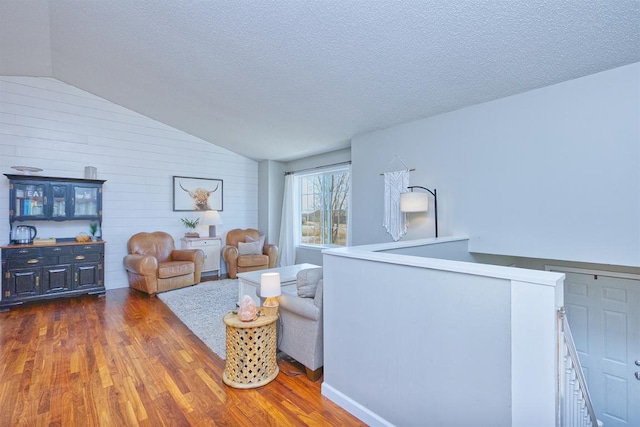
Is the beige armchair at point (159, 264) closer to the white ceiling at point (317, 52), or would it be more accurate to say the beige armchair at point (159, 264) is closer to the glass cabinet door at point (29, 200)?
the glass cabinet door at point (29, 200)

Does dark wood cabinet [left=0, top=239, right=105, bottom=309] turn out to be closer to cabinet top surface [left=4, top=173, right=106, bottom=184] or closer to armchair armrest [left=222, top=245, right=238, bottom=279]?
cabinet top surface [left=4, top=173, right=106, bottom=184]

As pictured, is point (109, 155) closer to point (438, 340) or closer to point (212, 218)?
point (212, 218)

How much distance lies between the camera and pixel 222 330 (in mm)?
3213

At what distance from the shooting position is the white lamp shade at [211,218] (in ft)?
18.5

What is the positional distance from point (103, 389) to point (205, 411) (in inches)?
32.3

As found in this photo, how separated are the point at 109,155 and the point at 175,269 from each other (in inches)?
86.3

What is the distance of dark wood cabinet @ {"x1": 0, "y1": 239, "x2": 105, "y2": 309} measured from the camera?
155 inches

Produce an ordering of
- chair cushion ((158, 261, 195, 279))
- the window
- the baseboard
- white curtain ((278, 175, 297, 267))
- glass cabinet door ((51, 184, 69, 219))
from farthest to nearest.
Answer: white curtain ((278, 175, 297, 267)) < the window < chair cushion ((158, 261, 195, 279)) < glass cabinet door ((51, 184, 69, 219)) < the baseboard

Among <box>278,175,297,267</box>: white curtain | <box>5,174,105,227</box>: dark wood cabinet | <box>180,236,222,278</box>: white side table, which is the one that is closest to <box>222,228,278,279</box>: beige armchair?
<box>180,236,222,278</box>: white side table

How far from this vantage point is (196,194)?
5.93m

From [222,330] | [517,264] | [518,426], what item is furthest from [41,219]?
[517,264]

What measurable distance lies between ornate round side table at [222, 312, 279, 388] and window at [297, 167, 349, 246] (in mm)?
3271

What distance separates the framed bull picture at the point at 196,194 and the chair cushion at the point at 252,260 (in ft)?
4.14

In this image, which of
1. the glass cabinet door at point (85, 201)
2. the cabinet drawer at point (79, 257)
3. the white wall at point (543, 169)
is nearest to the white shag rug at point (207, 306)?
the cabinet drawer at point (79, 257)
